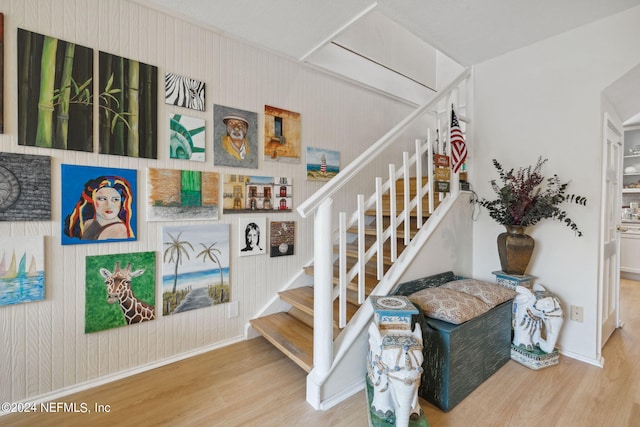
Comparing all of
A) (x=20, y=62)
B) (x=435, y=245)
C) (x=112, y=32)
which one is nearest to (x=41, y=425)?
(x=20, y=62)

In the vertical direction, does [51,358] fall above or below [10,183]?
below

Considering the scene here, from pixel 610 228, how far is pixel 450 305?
6.23ft

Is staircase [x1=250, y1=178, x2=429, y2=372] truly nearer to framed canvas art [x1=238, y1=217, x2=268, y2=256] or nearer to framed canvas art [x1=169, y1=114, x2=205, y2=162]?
framed canvas art [x1=238, y1=217, x2=268, y2=256]

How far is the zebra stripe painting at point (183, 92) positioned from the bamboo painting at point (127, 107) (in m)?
0.08

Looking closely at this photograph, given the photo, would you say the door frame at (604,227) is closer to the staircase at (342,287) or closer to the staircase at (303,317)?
the staircase at (342,287)

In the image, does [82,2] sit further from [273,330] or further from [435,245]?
[435,245]

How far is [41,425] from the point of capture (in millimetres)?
1456

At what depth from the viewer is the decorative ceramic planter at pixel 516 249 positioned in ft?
7.23

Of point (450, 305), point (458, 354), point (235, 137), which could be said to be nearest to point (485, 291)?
point (450, 305)

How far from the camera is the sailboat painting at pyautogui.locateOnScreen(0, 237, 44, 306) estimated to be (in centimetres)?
151

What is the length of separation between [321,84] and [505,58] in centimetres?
168

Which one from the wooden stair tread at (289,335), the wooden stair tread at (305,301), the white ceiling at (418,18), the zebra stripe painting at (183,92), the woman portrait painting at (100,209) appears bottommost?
the wooden stair tread at (289,335)

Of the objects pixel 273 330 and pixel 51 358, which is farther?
pixel 273 330

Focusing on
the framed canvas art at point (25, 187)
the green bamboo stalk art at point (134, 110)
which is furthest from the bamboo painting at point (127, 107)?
the framed canvas art at point (25, 187)
